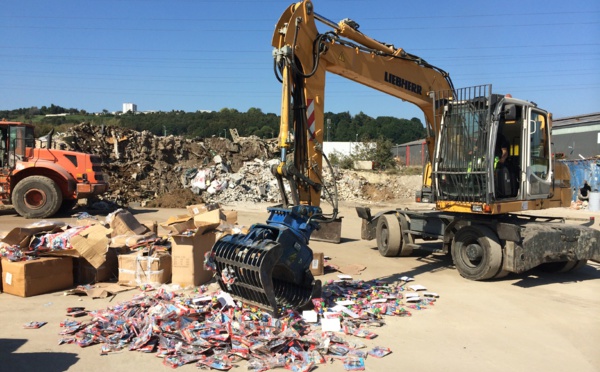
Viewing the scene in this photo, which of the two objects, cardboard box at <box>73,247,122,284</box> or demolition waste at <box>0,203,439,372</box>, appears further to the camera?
cardboard box at <box>73,247,122,284</box>

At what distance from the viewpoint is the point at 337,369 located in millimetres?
4215

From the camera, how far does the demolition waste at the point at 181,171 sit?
771 inches

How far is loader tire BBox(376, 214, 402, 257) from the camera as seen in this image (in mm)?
9398

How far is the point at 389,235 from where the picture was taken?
9414mm

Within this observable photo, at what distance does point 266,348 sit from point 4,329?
2869 mm

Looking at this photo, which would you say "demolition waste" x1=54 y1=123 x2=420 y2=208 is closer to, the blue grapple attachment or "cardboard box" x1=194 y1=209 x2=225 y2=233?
"cardboard box" x1=194 y1=209 x2=225 y2=233

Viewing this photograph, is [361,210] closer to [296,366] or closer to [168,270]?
[168,270]

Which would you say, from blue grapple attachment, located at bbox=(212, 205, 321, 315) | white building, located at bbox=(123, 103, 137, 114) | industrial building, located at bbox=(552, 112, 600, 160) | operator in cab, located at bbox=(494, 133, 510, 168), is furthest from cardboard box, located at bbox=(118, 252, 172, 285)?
white building, located at bbox=(123, 103, 137, 114)

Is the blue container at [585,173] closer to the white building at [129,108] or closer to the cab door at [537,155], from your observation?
the cab door at [537,155]

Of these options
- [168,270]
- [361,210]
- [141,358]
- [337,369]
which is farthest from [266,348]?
[361,210]

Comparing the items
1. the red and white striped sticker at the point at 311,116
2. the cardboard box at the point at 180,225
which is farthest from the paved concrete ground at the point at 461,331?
the red and white striped sticker at the point at 311,116

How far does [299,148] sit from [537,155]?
166 inches

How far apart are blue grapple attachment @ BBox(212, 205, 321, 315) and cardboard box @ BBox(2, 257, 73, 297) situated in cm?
253

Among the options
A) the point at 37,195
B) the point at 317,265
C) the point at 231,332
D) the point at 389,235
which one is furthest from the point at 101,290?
the point at 37,195
